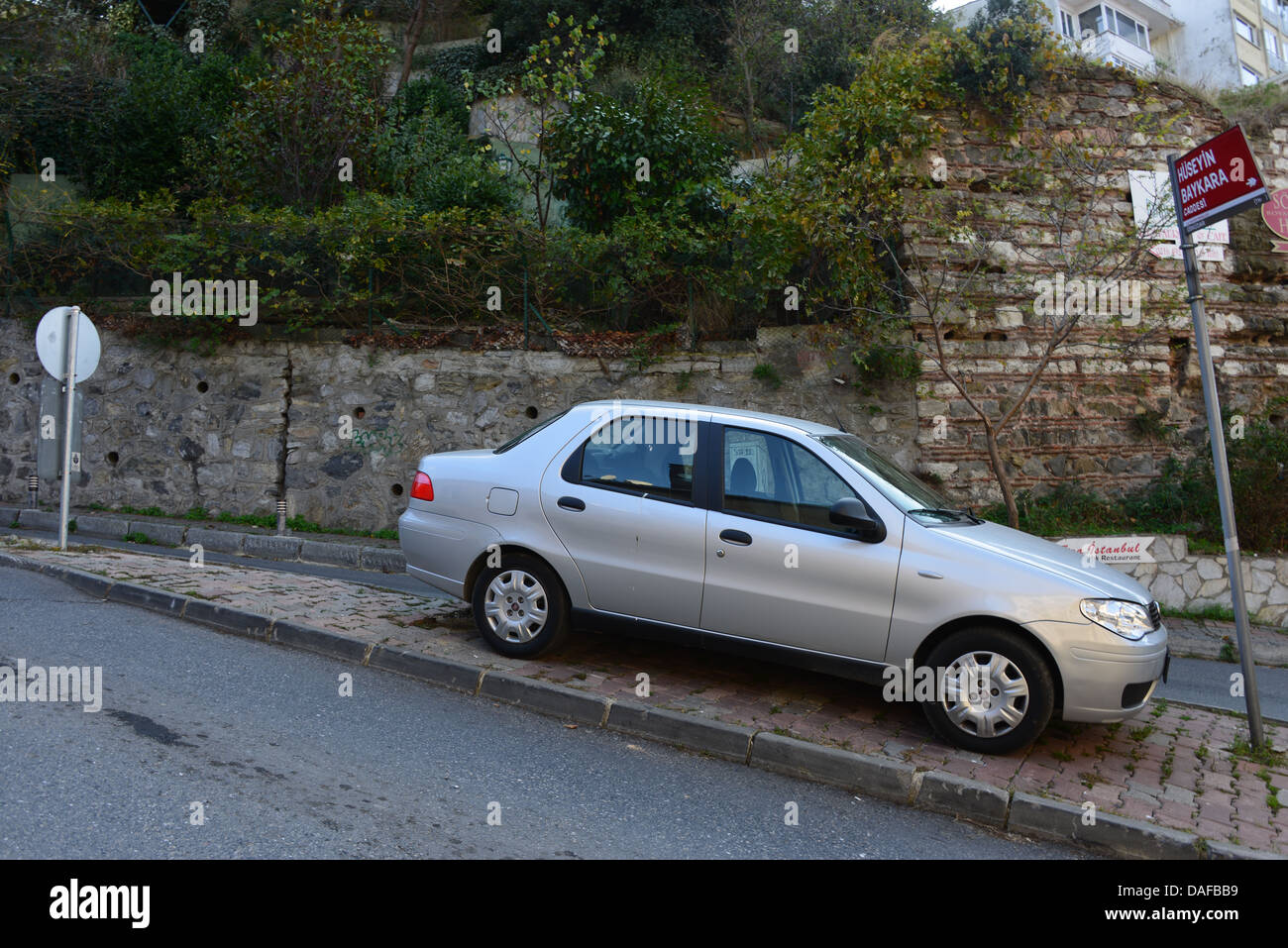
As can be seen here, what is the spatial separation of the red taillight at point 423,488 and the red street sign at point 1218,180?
5137 millimetres

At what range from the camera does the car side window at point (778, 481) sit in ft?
17.3

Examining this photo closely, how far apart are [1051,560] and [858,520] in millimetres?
1115

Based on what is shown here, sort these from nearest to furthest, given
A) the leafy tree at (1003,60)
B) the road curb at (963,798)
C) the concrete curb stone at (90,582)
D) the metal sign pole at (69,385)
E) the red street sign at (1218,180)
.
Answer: the road curb at (963,798) → the red street sign at (1218,180) → the concrete curb stone at (90,582) → the metal sign pole at (69,385) → the leafy tree at (1003,60)

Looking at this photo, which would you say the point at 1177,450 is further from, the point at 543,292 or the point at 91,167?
the point at 91,167

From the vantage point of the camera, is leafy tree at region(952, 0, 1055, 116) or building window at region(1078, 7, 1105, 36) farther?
building window at region(1078, 7, 1105, 36)

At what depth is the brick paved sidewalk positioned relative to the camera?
4.41 meters

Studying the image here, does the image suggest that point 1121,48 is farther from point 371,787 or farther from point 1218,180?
point 371,787

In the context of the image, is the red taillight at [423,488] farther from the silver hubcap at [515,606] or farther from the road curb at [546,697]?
the road curb at [546,697]

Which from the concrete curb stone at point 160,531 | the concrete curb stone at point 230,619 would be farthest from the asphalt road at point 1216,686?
the concrete curb stone at point 160,531

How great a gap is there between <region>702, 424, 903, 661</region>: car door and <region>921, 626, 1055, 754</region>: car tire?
393 millimetres

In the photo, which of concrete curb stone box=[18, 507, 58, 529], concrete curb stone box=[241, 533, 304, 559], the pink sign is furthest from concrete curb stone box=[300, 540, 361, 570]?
the pink sign

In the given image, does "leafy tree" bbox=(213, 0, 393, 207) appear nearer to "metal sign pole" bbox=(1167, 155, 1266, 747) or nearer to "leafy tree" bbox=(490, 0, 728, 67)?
"leafy tree" bbox=(490, 0, 728, 67)

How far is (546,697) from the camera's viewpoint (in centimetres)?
531

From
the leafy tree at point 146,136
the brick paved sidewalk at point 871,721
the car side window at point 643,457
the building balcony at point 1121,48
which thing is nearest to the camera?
the brick paved sidewalk at point 871,721
